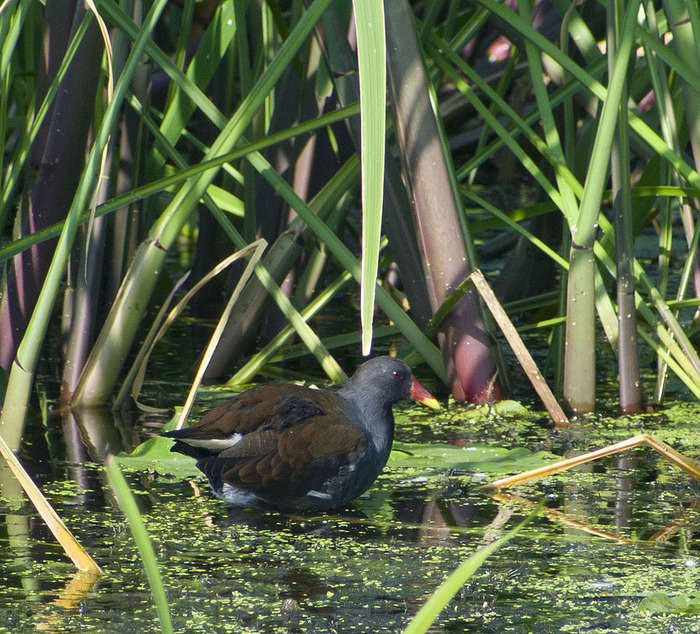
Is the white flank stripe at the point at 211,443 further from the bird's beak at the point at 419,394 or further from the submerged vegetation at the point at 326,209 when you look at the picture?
the bird's beak at the point at 419,394

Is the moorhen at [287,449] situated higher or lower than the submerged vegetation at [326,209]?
lower

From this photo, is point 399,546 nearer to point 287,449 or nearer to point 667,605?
point 287,449

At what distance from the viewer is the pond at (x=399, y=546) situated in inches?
75.5

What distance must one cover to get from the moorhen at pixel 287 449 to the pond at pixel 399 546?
68mm

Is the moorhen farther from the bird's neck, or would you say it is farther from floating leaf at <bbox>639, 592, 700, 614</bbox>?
floating leaf at <bbox>639, 592, 700, 614</bbox>

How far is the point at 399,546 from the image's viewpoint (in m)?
2.31

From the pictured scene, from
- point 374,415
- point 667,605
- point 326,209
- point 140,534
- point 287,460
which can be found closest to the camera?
point 140,534

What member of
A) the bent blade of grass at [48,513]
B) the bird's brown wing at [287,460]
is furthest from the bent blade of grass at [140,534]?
the bird's brown wing at [287,460]

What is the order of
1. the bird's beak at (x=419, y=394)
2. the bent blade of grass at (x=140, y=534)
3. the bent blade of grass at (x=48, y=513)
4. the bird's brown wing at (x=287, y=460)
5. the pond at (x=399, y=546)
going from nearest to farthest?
the bent blade of grass at (x=140, y=534)
the bent blade of grass at (x=48, y=513)
the pond at (x=399, y=546)
the bird's brown wing at (x=287, y=460)
the bird's beak at (x=419, y=394)

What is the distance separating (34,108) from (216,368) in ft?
3.36

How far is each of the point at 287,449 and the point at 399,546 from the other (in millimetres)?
382

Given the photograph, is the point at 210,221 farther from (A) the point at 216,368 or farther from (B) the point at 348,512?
(B) the point at 348,512

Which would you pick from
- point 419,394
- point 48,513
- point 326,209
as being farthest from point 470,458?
point 48,513

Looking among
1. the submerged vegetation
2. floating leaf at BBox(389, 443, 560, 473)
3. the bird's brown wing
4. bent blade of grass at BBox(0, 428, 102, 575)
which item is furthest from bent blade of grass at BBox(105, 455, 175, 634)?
floating leaf at BBox(389, 443, 560, 473)
